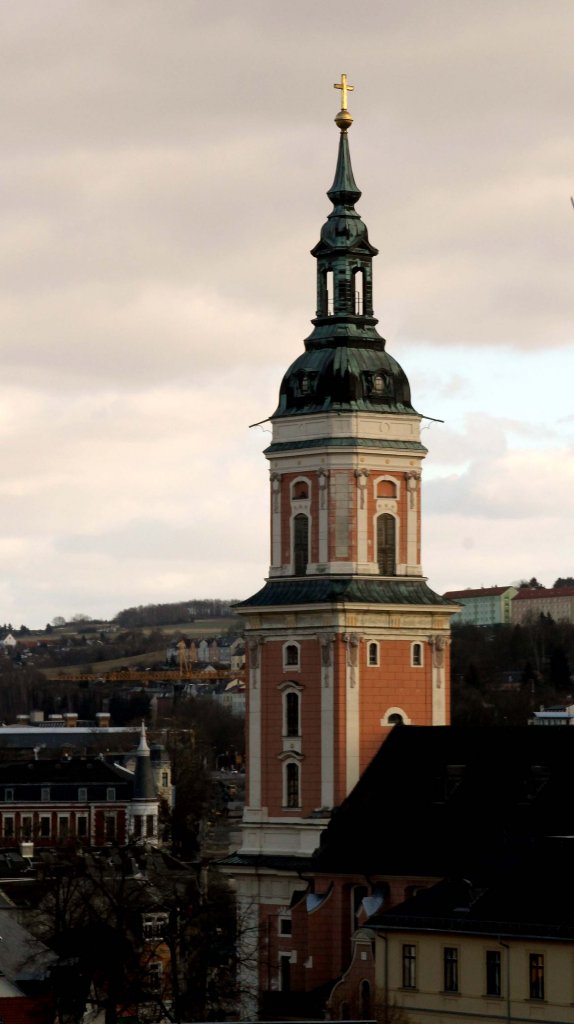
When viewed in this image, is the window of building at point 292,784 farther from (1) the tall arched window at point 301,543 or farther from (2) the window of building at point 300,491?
(2) the window of building at point 300,491

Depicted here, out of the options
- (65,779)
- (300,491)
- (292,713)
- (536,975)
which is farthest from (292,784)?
(65,779)

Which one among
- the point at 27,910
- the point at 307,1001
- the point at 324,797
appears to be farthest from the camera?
the point at 27,910

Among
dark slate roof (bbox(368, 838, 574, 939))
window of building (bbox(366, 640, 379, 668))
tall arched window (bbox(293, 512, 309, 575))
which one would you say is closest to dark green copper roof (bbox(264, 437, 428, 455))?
tall arched window (bbox(293, 512, 309, 575))

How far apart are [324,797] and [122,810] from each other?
97.4 metres

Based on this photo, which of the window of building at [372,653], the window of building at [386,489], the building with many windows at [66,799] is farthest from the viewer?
the building with many windows at [66,799]

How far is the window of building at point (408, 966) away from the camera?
79.8 m

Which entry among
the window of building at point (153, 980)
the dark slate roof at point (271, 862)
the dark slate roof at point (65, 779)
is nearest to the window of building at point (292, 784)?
the dark slate roof at point (271, 862)

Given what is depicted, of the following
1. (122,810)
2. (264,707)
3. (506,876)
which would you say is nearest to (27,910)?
(264,707)

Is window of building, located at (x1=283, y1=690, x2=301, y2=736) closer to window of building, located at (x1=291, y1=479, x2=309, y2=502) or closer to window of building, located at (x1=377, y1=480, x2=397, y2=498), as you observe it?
window of building, located at (x1=291, y1=479, x2=309, y2=502)

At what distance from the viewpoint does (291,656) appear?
95.6m

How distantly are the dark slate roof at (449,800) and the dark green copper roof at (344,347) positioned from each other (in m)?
11.1

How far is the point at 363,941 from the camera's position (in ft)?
278

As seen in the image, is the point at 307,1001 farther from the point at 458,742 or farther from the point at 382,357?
the point at 382,357

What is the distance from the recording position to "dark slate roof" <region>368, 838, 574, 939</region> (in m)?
76.9
